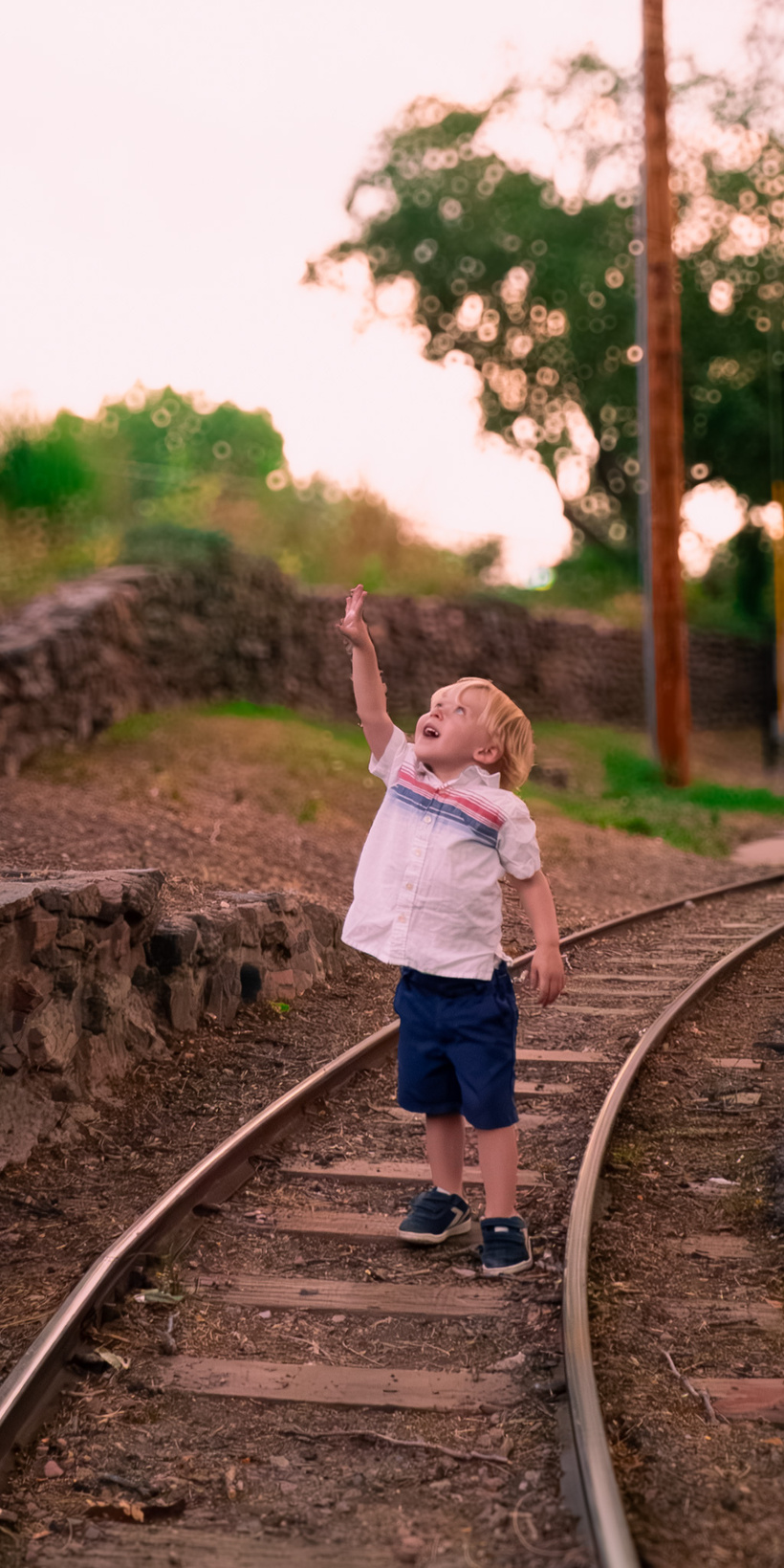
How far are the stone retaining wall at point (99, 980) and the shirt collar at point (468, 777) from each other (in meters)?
2.04

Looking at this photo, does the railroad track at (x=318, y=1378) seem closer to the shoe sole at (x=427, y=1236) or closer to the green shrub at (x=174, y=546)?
the shoe sole at (x=427, y=1236)

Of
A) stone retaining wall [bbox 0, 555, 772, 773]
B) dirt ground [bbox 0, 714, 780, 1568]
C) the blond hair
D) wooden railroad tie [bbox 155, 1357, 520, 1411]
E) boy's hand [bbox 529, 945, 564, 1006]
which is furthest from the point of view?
stone retaining wall [bbox 0, 555, 772, 773]

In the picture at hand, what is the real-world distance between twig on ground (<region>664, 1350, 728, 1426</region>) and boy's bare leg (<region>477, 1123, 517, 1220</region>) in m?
0.62

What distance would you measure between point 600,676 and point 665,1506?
78.7 ft

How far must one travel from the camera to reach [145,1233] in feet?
13.0

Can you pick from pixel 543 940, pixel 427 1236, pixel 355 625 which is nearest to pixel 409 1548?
pixel 427 1236

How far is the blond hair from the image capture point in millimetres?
3691

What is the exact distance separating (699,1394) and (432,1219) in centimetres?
102

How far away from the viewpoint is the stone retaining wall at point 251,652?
11.9 metres

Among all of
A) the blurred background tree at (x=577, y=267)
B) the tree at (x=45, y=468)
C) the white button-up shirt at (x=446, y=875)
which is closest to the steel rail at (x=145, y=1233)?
the white button-up shirt at (x=446, y=875)

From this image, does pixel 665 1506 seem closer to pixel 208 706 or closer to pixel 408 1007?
pixel 408 1007

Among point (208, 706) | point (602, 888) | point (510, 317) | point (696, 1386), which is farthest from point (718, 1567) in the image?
point (510, 317)

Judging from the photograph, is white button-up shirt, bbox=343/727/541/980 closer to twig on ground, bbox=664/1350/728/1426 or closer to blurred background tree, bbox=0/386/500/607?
twig on ground, bbox=664/1350/728/1426

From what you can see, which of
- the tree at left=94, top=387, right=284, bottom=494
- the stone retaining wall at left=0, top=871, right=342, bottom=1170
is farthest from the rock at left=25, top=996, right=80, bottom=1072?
the tree at left=94, top=387, right=284, bottom=494
